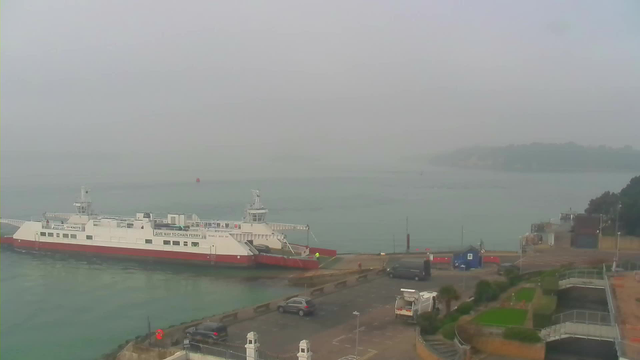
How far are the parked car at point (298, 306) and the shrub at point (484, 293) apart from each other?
4.68m

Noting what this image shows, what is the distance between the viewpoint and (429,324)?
1174cm

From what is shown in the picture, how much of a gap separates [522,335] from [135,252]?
28.2 m

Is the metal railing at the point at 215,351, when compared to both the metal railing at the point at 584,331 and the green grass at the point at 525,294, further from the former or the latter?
the green grass at the point at 525,294

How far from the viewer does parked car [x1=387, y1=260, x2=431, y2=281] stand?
19.8 metres

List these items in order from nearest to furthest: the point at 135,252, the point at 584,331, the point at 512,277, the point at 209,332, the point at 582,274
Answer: the point at 584,331 → the point at 209,332 → the point at 582,274 → the point at 512,277 → the point at 135,252

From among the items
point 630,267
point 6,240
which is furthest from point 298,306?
point 6,240

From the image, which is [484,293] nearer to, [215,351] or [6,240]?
[215,351]

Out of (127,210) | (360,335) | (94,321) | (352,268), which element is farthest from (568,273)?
(127,210)

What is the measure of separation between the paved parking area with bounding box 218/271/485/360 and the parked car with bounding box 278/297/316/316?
0.57ft

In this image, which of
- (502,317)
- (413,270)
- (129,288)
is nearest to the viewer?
(502,317)

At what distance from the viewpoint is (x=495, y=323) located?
12164 mm

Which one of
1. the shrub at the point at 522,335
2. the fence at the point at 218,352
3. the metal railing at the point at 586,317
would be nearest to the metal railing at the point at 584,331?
the metal railing at the point at 586,317

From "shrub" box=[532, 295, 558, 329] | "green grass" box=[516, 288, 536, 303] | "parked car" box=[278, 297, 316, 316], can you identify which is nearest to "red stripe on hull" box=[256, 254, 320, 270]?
"parked car" box=[278, 297, 316, 316]

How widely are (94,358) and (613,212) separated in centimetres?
2910
